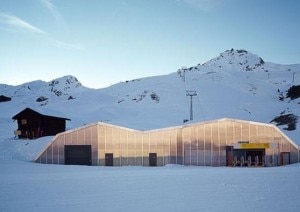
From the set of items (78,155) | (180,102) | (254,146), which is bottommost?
(78,155)

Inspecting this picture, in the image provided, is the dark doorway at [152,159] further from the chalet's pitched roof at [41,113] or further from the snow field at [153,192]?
the chalet's pitched roof at [41,113]

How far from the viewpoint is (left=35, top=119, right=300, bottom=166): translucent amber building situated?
39000 millimetres

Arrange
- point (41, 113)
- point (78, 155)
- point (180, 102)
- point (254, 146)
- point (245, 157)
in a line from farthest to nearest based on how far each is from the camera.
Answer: point (180, 102) → point (41, 113) → point (245, 157) → point (78, 155) → point (254, 146)

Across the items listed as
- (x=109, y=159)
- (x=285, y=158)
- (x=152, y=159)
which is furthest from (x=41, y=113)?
(x=285, y=158)

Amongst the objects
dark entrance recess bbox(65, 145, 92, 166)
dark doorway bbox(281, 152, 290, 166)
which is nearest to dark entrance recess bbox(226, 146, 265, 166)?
dark doorway bbox(281, 152, 290, 166)

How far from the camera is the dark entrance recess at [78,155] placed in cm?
3947

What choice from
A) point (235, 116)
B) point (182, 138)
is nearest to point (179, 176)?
point (182, 138)

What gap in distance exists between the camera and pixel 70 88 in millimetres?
191250

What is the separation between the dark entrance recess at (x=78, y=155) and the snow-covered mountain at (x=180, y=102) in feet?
87.9

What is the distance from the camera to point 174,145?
131ft

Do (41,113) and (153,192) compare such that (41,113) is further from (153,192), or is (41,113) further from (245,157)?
(153,192)

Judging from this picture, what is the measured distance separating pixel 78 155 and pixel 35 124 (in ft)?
73.4

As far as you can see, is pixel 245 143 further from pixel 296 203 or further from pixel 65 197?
pixel 65 197

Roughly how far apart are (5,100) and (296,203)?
382ft
